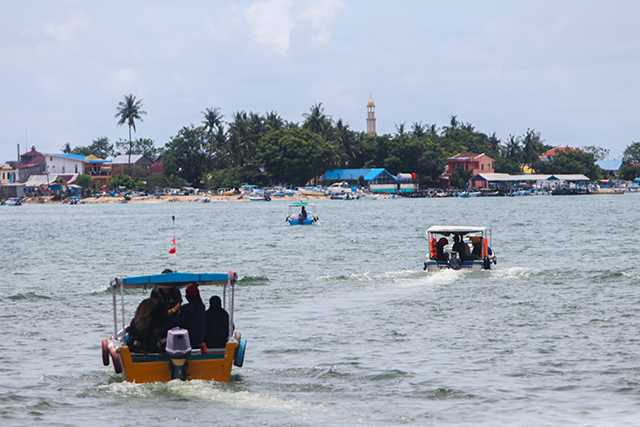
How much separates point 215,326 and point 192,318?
0.54 m

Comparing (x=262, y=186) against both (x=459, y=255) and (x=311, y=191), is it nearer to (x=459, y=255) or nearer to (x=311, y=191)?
(x=311, y=191)

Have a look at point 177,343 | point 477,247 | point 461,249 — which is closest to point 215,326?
point 177,343

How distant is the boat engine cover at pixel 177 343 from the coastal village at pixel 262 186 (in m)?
123

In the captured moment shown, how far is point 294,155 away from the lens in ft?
426

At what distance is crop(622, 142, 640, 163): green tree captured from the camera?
190 metres

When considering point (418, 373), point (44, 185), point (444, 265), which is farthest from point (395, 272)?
point (44, 185)

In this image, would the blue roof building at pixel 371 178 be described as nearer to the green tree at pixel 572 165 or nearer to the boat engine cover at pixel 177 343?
the green tree at pixel 572 165

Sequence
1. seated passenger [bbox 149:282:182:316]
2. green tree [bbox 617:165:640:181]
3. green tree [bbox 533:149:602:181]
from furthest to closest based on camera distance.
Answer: green tree [bbox 617:165:640:181] < green tree [bbox 533:149:602:181] < seated passenger [bbox 149:282:182:316]

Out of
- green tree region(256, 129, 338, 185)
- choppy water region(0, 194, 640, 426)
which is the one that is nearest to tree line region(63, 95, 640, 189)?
green tree region(256, 129, 338, 185)

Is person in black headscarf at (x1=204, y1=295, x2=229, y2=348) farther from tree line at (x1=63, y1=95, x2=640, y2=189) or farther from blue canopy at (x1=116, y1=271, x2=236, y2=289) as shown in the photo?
tree line at (x1=63, y1=95, x2=640, y2=189)

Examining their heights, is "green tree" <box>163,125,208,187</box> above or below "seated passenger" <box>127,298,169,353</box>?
above

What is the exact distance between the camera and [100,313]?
68.0 ft

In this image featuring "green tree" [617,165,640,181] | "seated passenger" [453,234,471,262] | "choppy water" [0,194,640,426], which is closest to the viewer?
"choppy water" [0,194,640,426]

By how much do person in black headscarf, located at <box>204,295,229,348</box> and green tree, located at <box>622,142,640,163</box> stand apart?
643ft
